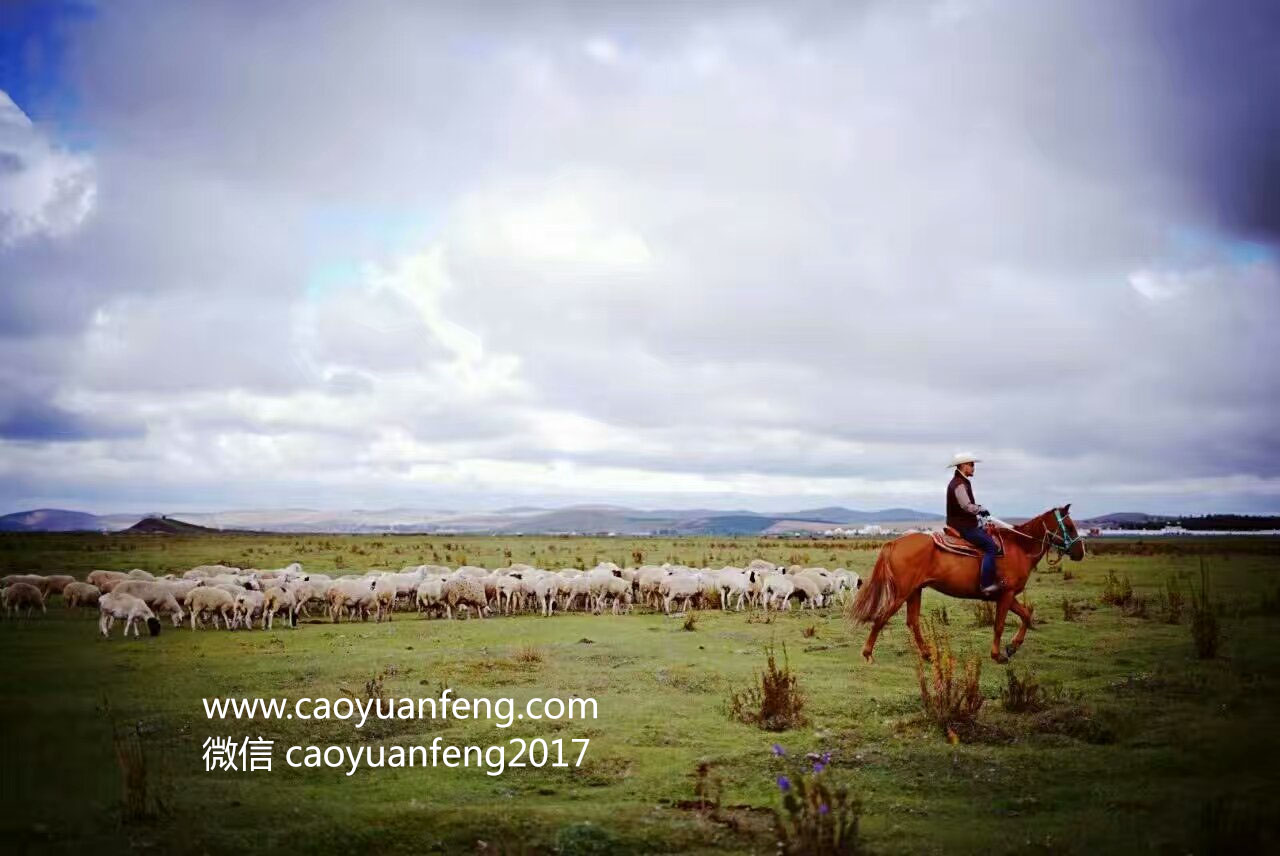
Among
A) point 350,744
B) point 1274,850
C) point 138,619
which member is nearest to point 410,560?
point 138,619

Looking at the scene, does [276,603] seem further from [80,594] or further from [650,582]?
[650,582]

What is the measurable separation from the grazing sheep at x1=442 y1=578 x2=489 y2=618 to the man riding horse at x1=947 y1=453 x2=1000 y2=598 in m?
15.1

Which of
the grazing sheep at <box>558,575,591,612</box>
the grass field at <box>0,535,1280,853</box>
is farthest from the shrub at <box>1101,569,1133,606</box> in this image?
the grazing sheep at <box>558,575,591,612</box>

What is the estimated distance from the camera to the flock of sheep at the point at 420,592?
21.8 meters

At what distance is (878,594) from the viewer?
46.3ft

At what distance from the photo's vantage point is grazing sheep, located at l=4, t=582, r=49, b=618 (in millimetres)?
21422

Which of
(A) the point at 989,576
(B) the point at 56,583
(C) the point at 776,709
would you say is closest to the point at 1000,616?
(A) the point at 989,576

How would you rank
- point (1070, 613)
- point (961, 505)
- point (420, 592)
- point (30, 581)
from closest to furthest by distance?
1. point (961, 505)
2. point (1070, 613)
3. point (30, 581)
4. point (420, 592)

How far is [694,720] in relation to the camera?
11266mm

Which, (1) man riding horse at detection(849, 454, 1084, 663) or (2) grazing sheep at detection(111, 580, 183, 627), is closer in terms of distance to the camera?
(1) man riding horse at detection(849, 454, 1084, 663)

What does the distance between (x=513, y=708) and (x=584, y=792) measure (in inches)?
123

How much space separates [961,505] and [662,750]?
6585 millimetres

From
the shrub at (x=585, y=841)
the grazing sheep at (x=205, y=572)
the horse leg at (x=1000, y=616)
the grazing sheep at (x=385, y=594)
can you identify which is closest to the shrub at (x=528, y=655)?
the horse leg at (x=1000, y=616)

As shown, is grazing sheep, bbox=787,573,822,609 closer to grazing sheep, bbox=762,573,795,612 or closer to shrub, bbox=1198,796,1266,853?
grazing sheep, bbox=762,573,795,612
